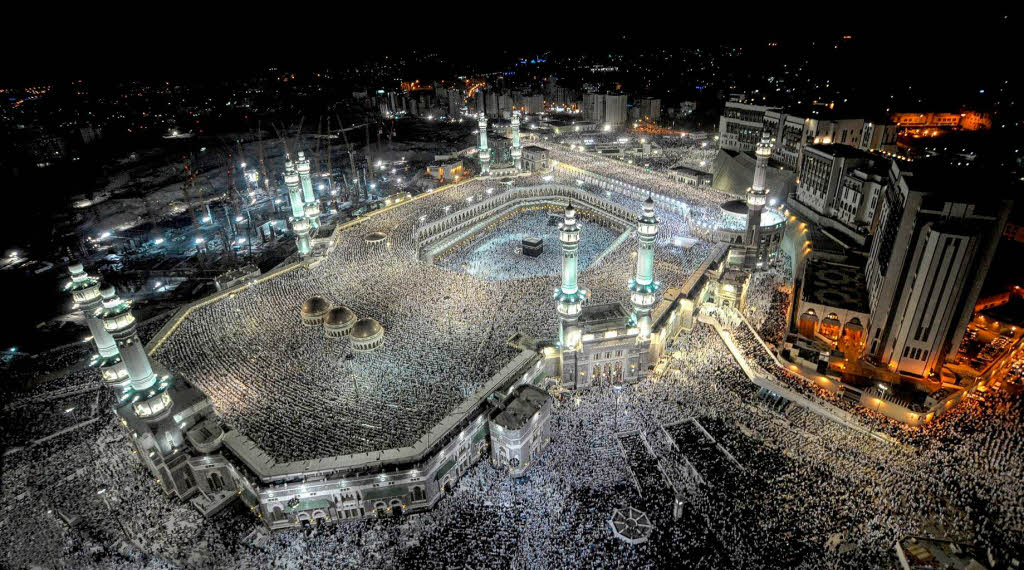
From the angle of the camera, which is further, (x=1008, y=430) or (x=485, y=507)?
(x=1008, y=430)

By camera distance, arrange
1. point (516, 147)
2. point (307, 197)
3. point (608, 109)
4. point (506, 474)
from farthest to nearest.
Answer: point (608, 109), point (516, 147), point (307, 197), point (506, 474)

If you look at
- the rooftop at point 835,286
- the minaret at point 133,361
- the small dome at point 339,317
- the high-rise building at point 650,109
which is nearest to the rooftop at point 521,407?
the small dome at point 339,317

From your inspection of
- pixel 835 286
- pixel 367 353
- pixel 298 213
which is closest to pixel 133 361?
pixel 367 353

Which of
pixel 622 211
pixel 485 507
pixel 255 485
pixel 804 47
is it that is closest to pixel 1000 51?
pixel 804 47

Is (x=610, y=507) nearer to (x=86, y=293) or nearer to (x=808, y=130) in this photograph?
(x=86, y=293)

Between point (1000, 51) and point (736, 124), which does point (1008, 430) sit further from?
point (1000, 51)

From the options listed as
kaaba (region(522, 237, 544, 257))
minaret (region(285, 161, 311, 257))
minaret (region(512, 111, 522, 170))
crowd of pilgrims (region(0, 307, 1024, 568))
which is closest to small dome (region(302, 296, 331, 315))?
minaret (region(285, 161, 311, 257))
